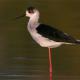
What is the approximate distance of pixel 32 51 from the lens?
10328 millimetres

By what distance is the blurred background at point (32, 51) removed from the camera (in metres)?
8.84

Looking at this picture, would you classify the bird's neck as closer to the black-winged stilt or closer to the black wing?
the black-winged stilt

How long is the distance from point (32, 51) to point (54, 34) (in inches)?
58.3

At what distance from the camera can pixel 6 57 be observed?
9.84 meters

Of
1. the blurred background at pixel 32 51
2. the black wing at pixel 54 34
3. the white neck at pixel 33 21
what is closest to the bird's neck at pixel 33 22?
the white neck at pixel 33 21

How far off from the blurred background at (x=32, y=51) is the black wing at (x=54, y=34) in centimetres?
51

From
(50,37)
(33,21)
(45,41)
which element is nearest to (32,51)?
(33,21)

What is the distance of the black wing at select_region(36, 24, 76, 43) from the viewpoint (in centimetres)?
873

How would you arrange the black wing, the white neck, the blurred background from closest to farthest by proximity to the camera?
the black wing
the blurred background
the white neck

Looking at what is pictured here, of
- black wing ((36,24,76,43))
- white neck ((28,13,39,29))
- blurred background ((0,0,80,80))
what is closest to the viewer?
black wing ((36,24,76,43))

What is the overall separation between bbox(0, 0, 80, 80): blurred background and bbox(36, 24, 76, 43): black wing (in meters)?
0.51

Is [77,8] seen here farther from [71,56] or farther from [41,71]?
[41,71]

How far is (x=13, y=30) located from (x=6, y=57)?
2.59 meters

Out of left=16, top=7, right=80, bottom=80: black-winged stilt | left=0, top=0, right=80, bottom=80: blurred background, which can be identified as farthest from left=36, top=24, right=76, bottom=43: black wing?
left=0, top=0, right=80, bottom=80: blurred background
